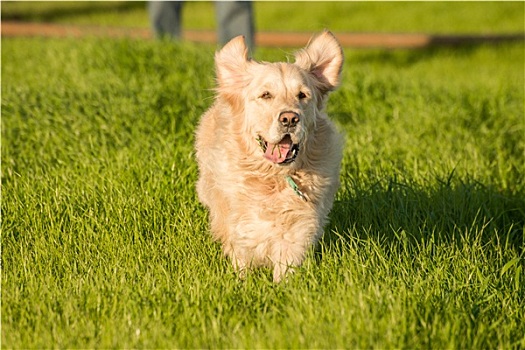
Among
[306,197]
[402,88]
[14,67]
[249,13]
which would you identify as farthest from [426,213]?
[14,67]

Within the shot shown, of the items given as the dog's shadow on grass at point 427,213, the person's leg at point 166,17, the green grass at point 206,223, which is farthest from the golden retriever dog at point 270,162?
the person's leg at point 166,17

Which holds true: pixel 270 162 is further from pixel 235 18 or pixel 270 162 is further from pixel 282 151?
pixel 235 18

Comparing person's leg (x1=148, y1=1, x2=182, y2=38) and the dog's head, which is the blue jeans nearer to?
person's leg (x1=148, y1=1, x2=182, y2=38)

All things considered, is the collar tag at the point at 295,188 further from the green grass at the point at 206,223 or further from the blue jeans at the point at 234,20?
the blue jeans at the point at 234,20

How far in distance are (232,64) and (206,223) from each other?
100 centimetres

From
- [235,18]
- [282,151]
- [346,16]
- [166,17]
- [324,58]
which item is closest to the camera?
[282,151]

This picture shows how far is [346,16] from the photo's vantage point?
19.6m

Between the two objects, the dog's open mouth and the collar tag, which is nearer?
the dog's open mouth

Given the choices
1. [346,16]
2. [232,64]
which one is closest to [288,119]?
[232,64]

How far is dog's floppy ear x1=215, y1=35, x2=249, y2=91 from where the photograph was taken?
501 centimetres

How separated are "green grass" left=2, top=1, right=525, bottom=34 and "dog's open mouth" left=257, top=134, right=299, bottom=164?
12.6 meters

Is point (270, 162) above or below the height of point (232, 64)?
below

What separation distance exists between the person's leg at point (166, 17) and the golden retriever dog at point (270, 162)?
245 inches

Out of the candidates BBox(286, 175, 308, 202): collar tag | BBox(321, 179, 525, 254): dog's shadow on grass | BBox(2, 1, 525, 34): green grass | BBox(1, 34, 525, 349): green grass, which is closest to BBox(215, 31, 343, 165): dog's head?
BBox(286, 175, 308, 202): collar tag
